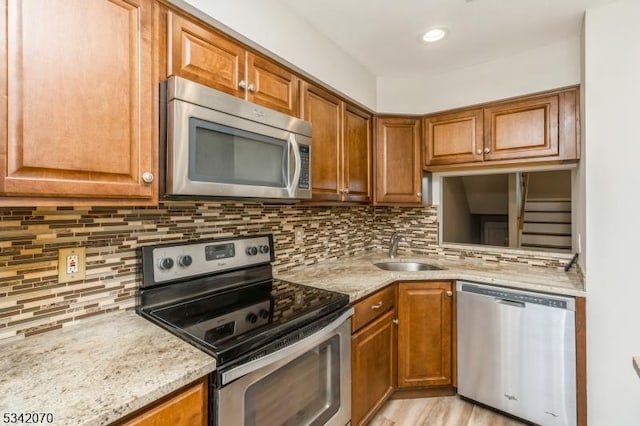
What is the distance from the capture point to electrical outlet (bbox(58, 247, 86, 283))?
1.14 m

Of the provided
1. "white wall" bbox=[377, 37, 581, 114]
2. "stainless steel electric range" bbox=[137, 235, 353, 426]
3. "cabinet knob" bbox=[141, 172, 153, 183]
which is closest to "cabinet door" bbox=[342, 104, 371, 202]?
"white wall" bbox=[377, 37, 581, 114]

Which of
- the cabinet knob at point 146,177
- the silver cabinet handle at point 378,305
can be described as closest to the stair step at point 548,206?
the silver cabinet handle at point 378,305

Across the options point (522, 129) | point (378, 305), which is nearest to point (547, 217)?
point (522, 129)

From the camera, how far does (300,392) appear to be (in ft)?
4.19

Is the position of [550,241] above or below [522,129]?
below

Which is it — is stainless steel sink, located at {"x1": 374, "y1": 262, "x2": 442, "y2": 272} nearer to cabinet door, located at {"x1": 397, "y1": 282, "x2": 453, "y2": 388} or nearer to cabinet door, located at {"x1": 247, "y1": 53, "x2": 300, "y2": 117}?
cabinet door, located at {"x1": 397, "y1": 282, "x2": 453, "y2": 388}

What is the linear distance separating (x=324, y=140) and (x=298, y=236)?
0.68m

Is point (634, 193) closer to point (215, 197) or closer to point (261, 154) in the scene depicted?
point (261, 154)

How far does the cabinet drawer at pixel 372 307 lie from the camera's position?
1.64 m

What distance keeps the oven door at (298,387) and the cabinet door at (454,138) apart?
4.98 feet

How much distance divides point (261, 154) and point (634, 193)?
183 cm

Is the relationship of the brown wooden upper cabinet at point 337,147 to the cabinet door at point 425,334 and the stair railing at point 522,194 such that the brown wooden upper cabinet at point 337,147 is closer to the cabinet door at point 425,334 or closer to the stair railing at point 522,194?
the cabinet door at point 425,334

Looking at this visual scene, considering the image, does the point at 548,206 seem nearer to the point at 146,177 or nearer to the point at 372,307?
the point at 372,307

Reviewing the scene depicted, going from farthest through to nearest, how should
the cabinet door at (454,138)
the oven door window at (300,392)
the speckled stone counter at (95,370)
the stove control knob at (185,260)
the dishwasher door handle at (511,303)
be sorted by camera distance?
1. the cabinet door at (454,138)
2. the dishwasher door handle at (511,303)
3. the stove control knob at (185,260)
4. the oven door window at (300,392)
5. the speckled stone counter at (95,370)
